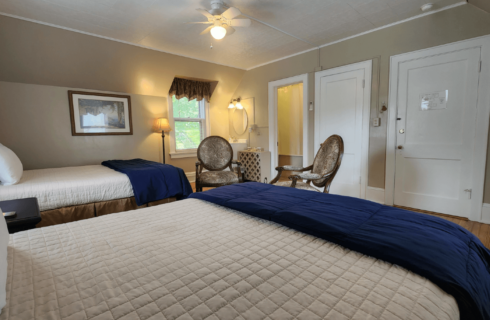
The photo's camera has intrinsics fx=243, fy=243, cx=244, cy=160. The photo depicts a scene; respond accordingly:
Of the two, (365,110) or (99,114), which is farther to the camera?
(99,114)

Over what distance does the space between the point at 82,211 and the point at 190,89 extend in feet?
11.1

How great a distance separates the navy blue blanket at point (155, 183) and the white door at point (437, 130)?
9.90 feet

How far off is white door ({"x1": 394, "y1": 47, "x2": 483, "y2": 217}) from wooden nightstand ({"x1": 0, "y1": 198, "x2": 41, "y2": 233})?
12.9ft

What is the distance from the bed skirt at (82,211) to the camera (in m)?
2.37

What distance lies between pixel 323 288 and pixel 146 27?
12.0 ft

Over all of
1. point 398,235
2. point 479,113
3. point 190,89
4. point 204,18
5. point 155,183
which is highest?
point 204,18

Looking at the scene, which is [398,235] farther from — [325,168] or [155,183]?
[155,183]

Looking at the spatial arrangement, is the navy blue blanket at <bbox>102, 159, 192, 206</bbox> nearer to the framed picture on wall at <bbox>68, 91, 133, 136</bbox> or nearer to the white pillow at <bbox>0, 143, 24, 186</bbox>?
the white pillow at <bbox>0, 143, 24, 186</bbox>

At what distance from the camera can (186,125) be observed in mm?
5414

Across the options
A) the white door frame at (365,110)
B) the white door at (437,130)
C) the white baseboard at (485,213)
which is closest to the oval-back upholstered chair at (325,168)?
the white door frame at (365,110)

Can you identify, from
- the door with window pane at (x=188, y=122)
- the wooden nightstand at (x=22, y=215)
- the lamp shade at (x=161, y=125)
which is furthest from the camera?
the door with window pane at (x=188, y=122)

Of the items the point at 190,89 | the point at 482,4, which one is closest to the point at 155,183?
the point at 190,89

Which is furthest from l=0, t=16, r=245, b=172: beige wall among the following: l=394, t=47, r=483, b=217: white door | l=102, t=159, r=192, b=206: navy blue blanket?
l=394, t=47, r=483, b=217: white door

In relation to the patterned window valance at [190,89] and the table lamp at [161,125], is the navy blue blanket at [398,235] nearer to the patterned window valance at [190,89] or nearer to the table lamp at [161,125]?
the table lamp at [161,125]
